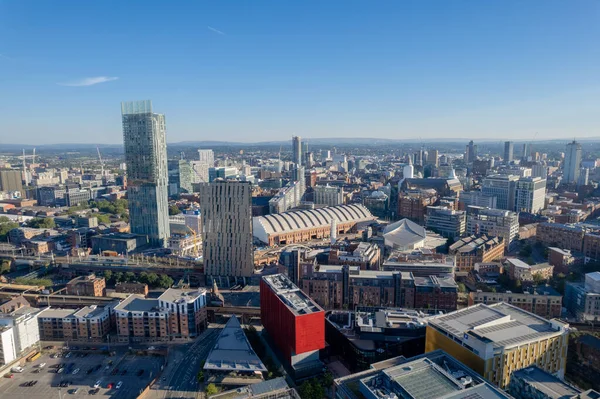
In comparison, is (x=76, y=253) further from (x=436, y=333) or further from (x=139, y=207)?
(x=436, y=333)

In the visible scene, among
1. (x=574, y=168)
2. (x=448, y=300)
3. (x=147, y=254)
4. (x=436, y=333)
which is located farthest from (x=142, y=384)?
(x=574, y=168)

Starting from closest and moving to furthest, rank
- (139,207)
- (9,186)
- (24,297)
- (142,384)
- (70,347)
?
(142,384) → (70,347) → (24,297) → (139,207) → (9,186)

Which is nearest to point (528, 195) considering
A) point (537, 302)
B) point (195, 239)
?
point (537, 302)

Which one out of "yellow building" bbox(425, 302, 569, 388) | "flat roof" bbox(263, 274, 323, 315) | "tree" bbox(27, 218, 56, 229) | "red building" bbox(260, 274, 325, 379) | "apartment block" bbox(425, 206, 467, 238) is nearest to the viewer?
"yellow building" bbox(425, 302, 569, 388)

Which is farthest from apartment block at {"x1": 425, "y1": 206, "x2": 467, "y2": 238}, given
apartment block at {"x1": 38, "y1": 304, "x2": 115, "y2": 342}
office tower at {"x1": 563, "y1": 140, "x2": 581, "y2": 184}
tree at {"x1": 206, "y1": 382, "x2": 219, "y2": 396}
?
office tower at {"x1": 563, "y1": 140, "x2": 581, "y2": 184}

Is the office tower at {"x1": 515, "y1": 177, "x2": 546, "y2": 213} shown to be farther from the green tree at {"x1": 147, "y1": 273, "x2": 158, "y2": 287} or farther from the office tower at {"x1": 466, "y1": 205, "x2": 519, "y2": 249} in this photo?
the green tree at {"x1": 147, "y1": 273, "x2": 158, "y2": 287}

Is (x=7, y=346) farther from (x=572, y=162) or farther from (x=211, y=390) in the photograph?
(x=572, y=162)
